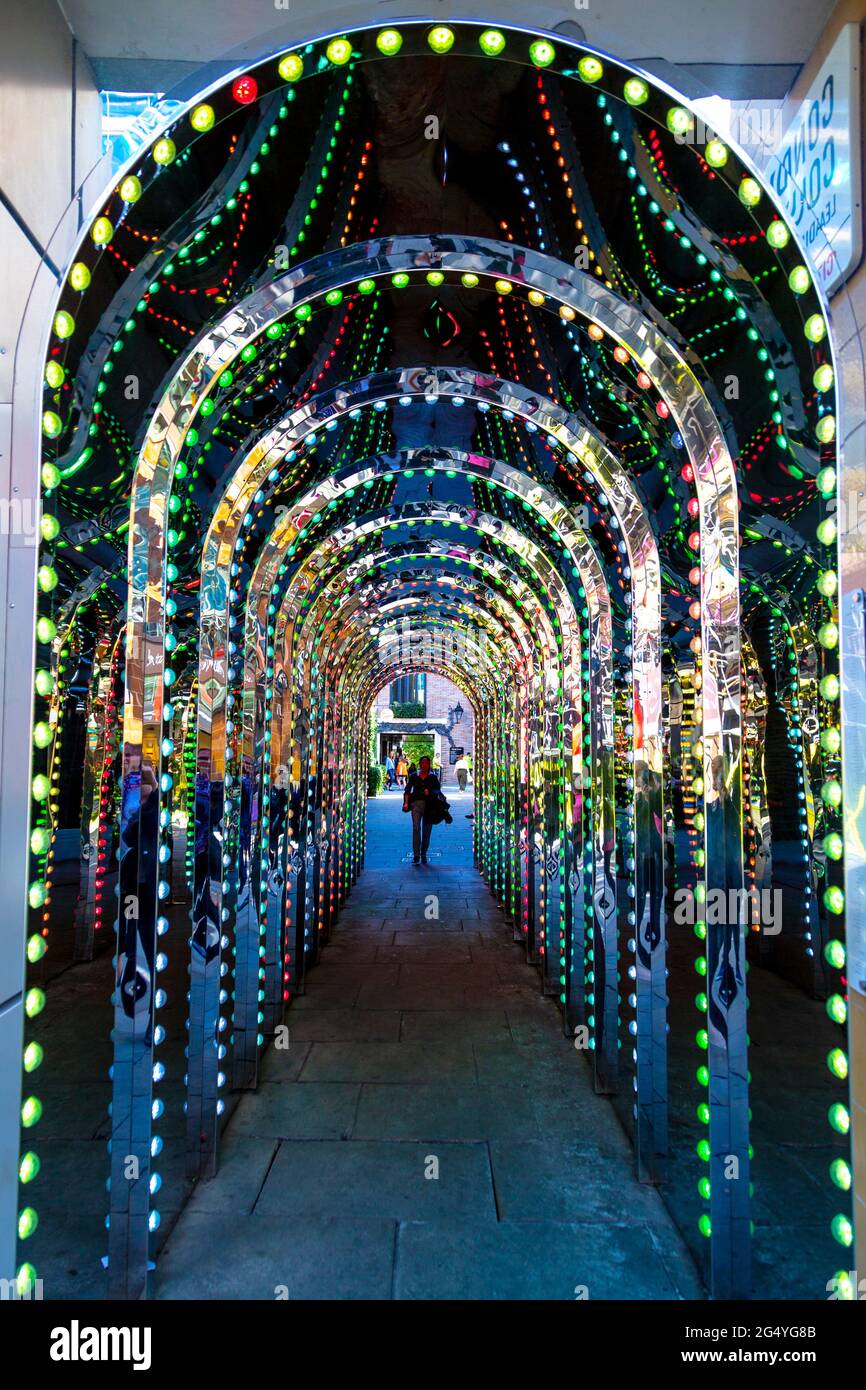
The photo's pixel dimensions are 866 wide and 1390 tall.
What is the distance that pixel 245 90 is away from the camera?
2516 millimetres

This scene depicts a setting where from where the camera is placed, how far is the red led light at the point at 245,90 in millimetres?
2492

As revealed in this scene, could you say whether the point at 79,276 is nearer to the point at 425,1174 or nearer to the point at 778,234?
the point at 778,234

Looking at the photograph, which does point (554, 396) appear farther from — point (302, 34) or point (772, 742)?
point (772, 742)

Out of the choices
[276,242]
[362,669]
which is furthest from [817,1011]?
[362,669]

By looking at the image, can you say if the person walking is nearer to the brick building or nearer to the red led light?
the red led light

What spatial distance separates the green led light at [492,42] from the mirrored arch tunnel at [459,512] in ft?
0.04

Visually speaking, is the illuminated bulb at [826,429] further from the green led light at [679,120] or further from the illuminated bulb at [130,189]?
the illuminated bulb at [130,189]

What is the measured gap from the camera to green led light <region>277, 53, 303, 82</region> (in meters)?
2.50

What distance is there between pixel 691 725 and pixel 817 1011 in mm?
4772

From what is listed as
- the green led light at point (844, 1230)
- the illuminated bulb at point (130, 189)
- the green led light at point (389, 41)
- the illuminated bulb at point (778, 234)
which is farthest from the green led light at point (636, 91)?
the green led light at point (844, 1230)

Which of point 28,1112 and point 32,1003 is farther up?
point 32,1003

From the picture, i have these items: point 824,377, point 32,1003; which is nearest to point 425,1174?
point 32,1003

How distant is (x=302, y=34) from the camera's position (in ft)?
8.17

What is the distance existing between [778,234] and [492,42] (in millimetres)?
1062
